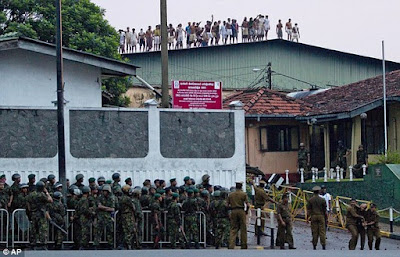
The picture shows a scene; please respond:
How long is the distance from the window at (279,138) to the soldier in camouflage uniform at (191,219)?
62.7ft

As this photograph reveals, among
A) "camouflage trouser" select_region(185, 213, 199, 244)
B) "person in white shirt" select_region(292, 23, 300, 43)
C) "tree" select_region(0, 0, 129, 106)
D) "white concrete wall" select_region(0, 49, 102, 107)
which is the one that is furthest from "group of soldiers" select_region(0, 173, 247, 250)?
"person in white shirt" select_region(292, 23, 300, 43)

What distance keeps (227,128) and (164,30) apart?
3402 millimetres

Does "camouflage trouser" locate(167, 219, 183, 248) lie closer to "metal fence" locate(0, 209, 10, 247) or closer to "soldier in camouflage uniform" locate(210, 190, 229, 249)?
"soldier in camouflage uniform" locate(210, 190, 229, 249)

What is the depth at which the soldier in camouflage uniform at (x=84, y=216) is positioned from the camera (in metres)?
20.3

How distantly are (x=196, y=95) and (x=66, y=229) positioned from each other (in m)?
7.85

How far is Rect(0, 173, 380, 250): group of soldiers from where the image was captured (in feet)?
65.9

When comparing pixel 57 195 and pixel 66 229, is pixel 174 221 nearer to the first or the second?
pixel 66 229

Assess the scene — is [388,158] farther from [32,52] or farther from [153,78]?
[153,78]

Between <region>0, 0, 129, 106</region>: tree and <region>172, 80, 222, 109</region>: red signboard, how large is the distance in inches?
489

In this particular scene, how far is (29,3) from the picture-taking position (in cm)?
3997

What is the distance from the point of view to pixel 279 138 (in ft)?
134

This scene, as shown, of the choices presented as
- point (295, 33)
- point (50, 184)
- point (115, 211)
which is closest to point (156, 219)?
point (115, 211)

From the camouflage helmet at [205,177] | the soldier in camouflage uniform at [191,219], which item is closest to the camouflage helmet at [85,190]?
the soldier in camouflage uniform at [191,219]

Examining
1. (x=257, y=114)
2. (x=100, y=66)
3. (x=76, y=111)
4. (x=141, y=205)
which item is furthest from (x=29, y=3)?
(x=141, y=205)
